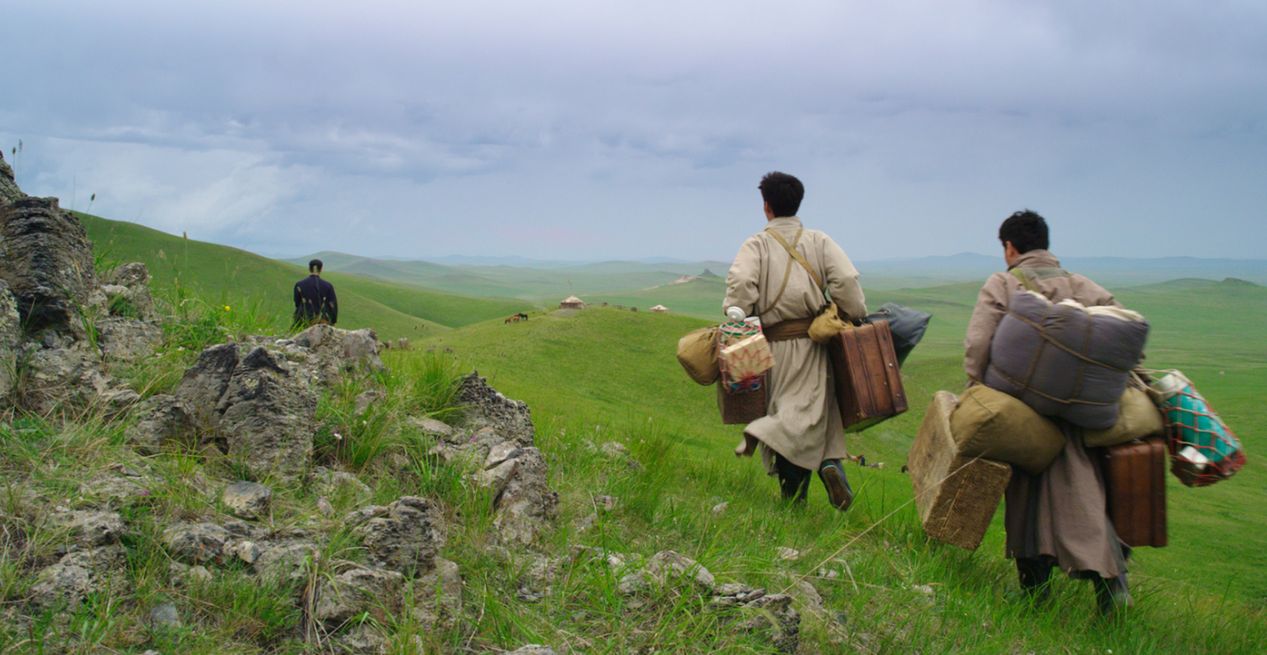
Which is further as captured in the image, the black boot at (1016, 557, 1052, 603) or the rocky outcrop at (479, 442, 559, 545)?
the black boot at (1016, 557, 1052, 603)

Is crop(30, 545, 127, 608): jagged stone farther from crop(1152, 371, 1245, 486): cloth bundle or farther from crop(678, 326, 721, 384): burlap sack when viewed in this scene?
crop(1152, 371, 1245, 486): cloth bundle

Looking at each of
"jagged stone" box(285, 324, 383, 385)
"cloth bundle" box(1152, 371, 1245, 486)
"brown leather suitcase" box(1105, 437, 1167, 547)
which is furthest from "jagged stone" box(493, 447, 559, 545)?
"cloth bundle" box(1152, 371, 1245, 486)

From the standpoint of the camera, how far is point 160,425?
17.7ft

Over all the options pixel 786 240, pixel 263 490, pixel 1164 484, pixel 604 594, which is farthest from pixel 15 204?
pixel 1164 484

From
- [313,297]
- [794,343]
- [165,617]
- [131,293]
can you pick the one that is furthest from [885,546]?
[313,297]

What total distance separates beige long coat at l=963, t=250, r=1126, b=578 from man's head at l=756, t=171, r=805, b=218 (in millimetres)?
2426

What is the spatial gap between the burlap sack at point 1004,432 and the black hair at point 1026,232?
1446 mm

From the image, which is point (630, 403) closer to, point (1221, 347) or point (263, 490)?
point (263, 490)

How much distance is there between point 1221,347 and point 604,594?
14329 centimetres

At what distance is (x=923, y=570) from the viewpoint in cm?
618

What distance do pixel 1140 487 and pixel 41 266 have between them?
25.8ft

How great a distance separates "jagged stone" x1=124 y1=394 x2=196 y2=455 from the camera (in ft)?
17.4

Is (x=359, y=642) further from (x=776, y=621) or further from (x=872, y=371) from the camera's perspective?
(x=872, y=371)

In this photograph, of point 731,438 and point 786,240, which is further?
point 731,438
